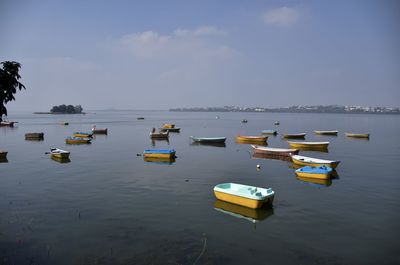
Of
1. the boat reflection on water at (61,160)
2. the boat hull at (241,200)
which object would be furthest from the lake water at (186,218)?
the boat reflection on water at (61,160)

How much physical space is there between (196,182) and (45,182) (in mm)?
14818

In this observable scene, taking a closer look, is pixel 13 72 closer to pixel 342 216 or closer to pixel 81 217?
pixel 81 217

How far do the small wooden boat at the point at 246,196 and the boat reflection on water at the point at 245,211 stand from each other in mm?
301

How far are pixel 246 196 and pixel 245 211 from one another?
41.3 inches

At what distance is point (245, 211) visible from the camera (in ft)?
72.7

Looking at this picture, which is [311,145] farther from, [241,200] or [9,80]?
[9,80]

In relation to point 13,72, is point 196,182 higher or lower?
lower

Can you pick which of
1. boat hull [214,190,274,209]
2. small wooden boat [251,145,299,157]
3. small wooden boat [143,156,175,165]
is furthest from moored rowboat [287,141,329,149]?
boat hull [214,190,274,209]

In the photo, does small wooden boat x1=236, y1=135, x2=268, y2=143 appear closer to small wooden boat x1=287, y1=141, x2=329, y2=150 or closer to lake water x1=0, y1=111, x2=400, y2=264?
small wooden boat x1=287, y1=141, x2=329, y2=150

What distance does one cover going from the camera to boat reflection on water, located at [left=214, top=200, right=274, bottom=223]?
21.1 metres

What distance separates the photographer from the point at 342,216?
21547 mm

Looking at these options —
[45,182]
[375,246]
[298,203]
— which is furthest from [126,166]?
[375,246]

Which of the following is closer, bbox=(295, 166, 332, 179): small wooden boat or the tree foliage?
→ the tree foliage

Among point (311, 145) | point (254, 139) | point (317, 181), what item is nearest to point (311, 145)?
point (311, 145)
